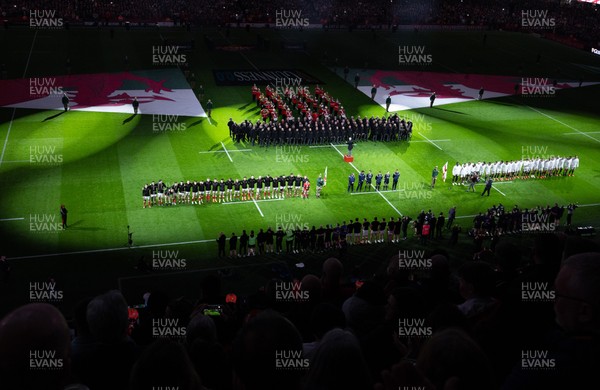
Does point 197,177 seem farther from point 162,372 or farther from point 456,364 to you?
point 456,364

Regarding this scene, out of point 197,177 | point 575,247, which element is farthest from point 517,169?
point 575,247

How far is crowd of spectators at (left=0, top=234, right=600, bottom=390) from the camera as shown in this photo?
419 centimetres

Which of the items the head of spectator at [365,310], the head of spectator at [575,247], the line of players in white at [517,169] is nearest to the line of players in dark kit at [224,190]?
the line of players in white at [517,169]

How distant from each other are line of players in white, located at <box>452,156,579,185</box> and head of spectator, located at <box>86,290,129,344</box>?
29.4m

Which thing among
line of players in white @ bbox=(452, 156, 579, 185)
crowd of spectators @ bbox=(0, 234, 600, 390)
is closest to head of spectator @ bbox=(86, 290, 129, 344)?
crowd of spectators @ bbox=(0, 234, 600, 390)

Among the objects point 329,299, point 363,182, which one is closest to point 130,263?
point 363,182

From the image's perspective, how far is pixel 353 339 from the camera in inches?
184

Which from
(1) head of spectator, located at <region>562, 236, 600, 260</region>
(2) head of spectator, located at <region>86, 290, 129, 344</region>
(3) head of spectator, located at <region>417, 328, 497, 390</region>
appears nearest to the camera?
(3) head of spectator, located at <region>417, 328, 497, 390</region>

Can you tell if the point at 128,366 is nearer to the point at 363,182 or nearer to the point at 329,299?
the point at 329,299

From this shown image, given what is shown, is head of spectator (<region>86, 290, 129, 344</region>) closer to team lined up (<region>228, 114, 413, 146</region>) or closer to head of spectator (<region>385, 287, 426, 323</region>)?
head of spectator (<region>385, 287, 426, 323</region>)

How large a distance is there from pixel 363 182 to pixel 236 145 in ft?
30.4

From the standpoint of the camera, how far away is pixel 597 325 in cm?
456

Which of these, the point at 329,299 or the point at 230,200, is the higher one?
the point at 329,299

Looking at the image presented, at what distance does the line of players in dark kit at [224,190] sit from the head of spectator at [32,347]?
24.8 metres
